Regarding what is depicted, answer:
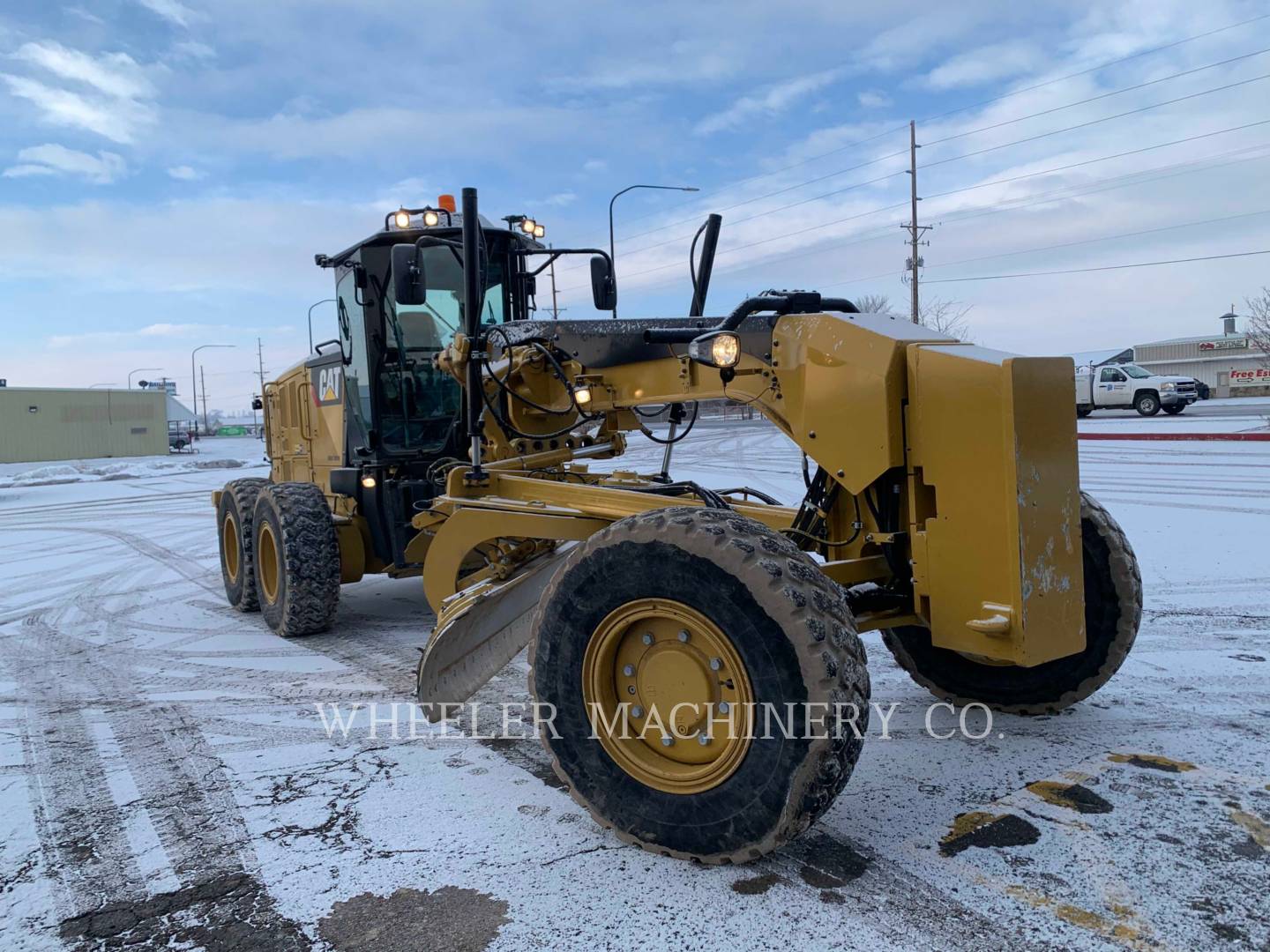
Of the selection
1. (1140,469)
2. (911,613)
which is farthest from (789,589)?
(1140,469)

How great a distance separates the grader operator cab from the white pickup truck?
1053 inches

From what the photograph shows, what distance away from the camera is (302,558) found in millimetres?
6617

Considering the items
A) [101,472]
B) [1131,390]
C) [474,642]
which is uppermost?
[1131,390]

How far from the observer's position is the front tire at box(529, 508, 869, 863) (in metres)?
2.88

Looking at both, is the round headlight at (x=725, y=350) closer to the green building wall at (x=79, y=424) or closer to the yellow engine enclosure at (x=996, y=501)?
the yellow engine enclosure at (x=996, y=501)

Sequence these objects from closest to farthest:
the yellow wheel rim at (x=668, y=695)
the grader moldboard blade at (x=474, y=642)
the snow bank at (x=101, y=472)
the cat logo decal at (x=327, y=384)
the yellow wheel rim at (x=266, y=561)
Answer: the yellow wheel rim at (x=668, y=695)
the grader moldboard blade at (x=474, y=642)
the yellow wheel rim at (x=266, y=561)
the cat logo decal at (x=327, y=384)
the snow bank at (x=101, y=472)

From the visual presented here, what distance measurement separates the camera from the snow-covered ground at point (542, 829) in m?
2.81

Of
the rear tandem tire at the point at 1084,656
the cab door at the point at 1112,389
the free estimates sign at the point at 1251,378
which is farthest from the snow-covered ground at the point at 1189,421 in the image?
the free estimates sign at the point at 1251,378

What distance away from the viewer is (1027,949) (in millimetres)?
2592

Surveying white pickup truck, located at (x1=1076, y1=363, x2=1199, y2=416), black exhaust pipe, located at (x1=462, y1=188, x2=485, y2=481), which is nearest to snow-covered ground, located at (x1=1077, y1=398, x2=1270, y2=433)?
white pickup truck, located at (x1=1076, y1=363, x2=1199, y2=416)

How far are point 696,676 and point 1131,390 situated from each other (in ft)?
101

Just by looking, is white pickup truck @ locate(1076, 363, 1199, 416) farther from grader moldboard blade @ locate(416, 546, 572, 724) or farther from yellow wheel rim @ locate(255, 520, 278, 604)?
grader moldboard blade @ locate(416, 546, 572, 724)

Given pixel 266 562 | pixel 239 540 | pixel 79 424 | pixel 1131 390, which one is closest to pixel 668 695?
pixel 266 562

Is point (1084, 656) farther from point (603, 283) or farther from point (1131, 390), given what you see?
point (1131, 390)
